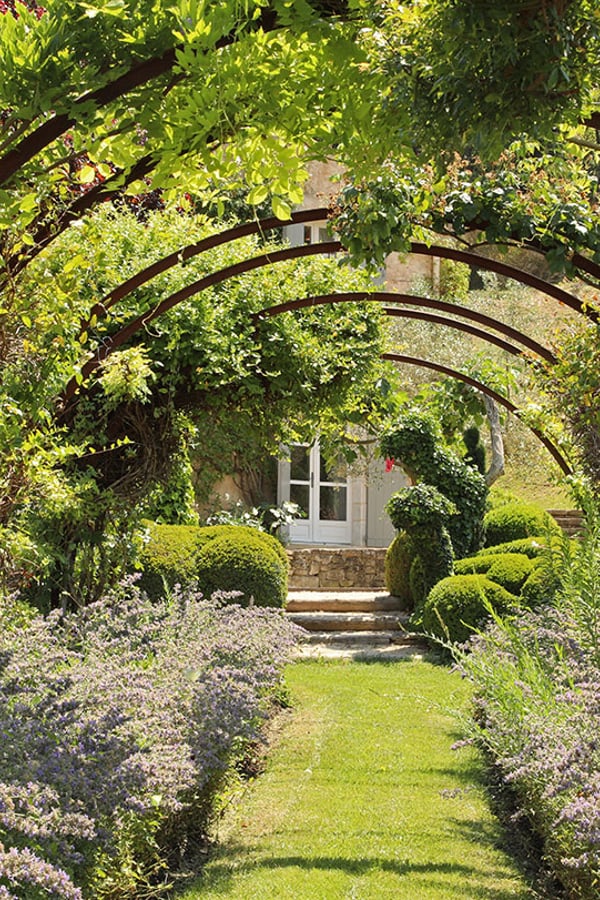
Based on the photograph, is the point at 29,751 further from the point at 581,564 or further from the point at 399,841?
the point at 581,564

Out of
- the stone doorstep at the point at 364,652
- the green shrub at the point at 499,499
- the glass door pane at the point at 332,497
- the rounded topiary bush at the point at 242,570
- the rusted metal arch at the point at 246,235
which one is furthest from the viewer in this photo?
the glass door pane at the point at 332,497

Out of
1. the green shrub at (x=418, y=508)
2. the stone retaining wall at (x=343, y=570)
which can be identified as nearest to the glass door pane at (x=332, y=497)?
the stone retaining wall at (x=343, y=570)

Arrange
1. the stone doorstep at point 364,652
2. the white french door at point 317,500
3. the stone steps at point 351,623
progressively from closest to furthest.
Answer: the stone doorstep at point 364,652, the stone steps at point 351,623, the white french door at point 317,500

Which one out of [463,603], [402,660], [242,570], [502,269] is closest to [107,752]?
[502,269]

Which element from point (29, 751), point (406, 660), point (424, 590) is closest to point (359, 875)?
point (29, 751)

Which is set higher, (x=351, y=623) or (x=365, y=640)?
(x=351, y=623)

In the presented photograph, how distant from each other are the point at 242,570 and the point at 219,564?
211 millimetres

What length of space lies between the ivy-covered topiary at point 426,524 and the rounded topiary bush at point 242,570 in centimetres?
206

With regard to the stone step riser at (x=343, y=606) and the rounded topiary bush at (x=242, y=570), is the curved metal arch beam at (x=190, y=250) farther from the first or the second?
the stone step riser at (x=343, y=606)

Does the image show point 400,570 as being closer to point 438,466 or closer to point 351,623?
point 351,623

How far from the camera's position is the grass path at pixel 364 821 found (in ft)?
12.0

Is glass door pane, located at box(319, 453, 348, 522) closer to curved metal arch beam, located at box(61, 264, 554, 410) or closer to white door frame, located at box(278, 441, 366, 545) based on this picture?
white door frame, located at box(278, 441, 366, 545)

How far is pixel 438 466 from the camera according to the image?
1104cm

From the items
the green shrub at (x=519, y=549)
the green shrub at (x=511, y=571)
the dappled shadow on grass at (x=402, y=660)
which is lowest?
the dappled shadow on grass at (x=402, y=660)
